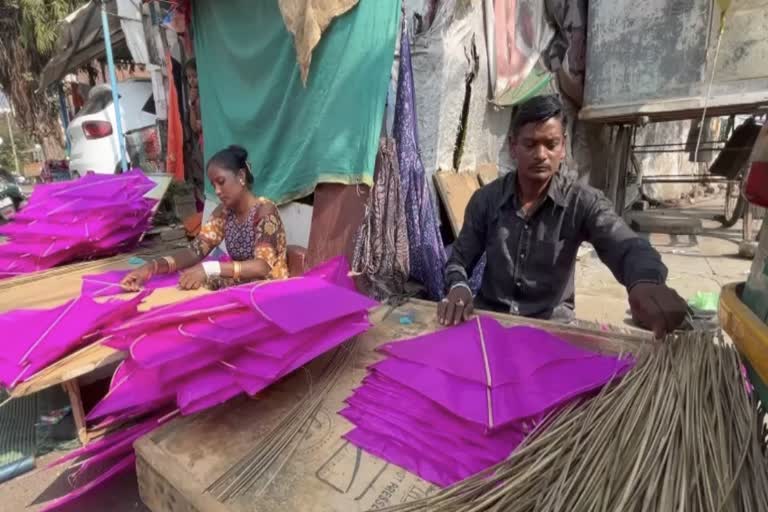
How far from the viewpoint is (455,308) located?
4.41 ft

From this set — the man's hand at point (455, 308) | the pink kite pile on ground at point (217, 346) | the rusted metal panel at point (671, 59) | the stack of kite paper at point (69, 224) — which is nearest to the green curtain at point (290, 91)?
the stack of kite paper at point (69, 224)

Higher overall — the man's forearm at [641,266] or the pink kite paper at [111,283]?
the man's forearm at [641,266]

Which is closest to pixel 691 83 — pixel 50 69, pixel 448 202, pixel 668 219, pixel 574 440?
pixel 668 219

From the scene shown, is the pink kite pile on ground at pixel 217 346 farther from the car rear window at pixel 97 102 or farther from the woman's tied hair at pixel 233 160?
the car rear window at pixel 97 102

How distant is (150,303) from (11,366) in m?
0.57

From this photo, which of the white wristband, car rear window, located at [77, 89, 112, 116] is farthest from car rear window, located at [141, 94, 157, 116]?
the white wristband

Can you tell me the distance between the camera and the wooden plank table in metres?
0.72

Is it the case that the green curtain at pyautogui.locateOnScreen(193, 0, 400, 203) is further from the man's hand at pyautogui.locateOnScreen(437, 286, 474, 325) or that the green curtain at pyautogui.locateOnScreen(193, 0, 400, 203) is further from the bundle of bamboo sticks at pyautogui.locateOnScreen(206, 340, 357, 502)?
the bundle of bamboo sticks at pyautogui.locateOnScreen(206, 340, 357, 502)

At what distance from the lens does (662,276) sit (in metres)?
1.32

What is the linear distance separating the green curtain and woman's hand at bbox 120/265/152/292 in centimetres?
142

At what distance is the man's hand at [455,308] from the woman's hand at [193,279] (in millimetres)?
1141

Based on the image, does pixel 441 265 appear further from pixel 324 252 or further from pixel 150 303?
pixel 150 303

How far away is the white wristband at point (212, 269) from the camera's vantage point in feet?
6.54

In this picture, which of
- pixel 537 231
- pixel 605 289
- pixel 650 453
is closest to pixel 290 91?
pixel 537 231
